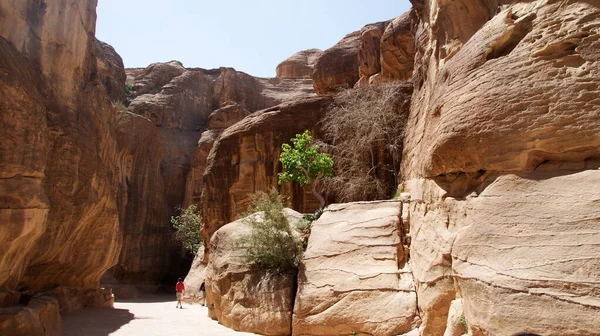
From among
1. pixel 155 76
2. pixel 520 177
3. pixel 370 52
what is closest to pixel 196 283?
pixel 370 52

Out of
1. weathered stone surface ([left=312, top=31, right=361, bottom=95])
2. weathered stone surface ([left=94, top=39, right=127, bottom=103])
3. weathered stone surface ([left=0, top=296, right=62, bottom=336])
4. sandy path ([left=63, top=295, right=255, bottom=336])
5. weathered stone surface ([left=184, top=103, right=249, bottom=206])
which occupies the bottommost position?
sandy path ([left=63, top=295, right=255, bottom=336])

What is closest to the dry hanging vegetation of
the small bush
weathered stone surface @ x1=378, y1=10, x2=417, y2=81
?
weathered stone surface @ x1=378, y1=10, x2=417, y2=81

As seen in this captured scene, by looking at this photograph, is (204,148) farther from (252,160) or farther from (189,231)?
(252,160)

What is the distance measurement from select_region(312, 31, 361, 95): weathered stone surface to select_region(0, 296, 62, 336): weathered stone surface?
768 inches

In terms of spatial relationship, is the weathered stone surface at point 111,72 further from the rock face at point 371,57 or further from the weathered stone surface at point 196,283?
the rock face at point 371,57

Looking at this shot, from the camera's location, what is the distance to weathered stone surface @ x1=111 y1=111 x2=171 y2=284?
29.7 m

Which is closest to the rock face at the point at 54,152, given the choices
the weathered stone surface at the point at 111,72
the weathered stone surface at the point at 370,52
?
the weathered stone surface at the point at 370,52

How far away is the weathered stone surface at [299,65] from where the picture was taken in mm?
48906

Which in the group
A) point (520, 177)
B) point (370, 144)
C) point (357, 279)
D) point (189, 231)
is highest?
point (370, 144)

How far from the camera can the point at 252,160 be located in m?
20.4

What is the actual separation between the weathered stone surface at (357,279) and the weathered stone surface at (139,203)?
2058 cm

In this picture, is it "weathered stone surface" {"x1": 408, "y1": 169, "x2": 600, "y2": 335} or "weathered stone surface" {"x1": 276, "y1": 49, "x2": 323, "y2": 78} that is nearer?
"weathered stone surface" {"x1": 408, "y1": 169, "x2": 600, "y2": 335}

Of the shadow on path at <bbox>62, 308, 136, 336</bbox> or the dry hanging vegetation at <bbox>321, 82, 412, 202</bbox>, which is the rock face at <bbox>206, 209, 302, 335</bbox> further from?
the dry hanging vegetation at <bbox>321, 82, 412, 202</bbox>

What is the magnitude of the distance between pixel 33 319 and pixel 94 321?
15.9 ft
